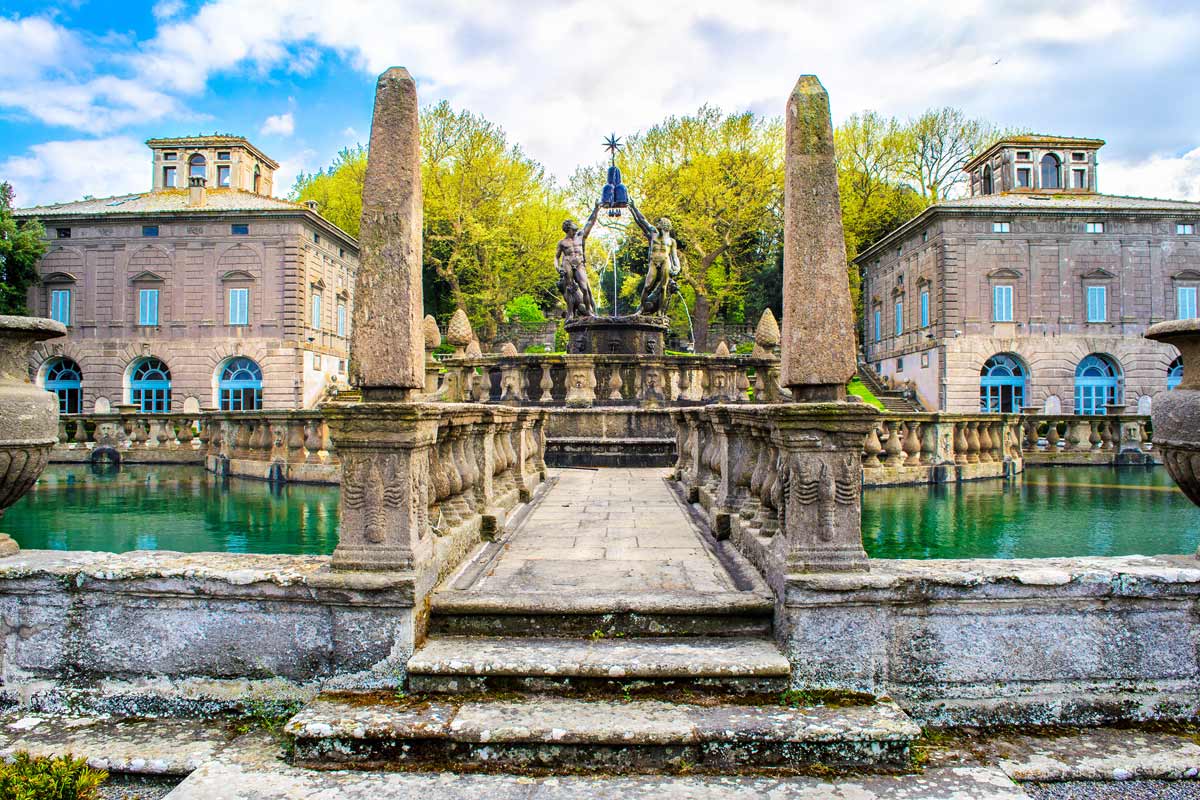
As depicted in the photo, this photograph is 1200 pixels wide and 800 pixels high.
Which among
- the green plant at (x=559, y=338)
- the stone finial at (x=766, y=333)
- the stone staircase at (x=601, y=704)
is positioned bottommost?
the stone staircase at (x=601, y=704)

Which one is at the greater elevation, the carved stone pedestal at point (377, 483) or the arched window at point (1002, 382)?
the arched window at point (1002, 382)

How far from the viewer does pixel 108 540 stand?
7.68 meters

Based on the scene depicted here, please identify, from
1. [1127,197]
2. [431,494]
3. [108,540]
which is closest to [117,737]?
[431,494]

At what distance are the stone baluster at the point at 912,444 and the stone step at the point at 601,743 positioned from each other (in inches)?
429

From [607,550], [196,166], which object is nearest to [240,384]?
[196,166]

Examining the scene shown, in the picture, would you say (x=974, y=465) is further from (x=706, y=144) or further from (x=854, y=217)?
(x=854, y=217)

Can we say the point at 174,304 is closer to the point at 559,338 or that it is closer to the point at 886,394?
the point at 559,338

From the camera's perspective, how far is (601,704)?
3193 mm

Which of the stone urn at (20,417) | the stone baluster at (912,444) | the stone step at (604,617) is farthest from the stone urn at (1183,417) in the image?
the stone baluster at (912,444)

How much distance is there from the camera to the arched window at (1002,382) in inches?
1302

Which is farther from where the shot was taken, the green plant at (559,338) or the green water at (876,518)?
the green plant at (559,338)

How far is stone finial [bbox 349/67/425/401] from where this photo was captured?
3.72 m

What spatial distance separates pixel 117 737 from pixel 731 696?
9.01ft

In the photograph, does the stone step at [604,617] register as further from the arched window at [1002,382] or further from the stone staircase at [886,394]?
the arched window at [1002,382]
